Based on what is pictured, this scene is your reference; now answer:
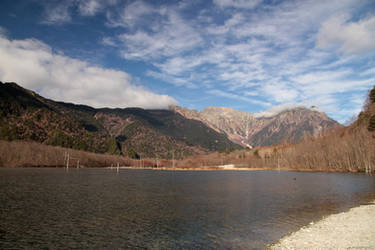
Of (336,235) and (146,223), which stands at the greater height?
(336,235)

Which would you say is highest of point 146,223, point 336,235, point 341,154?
point 341,154

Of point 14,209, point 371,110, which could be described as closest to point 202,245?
point 14,209

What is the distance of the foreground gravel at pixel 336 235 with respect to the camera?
18.9m

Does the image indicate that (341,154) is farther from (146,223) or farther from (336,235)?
(146,223)

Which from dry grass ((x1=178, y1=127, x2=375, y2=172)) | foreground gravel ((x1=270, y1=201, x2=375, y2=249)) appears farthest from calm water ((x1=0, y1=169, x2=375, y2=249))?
dry grass ((x1=178, y1=127, x2=375, y2=172))

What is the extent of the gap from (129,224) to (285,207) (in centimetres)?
2278

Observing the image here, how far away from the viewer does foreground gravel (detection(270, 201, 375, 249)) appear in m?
18.9

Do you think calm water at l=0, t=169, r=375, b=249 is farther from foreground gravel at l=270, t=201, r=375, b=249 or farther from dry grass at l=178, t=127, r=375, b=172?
dry grass at l=178, t=127, r=375, b=172

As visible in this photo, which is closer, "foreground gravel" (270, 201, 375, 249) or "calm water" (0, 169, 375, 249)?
"foreground gravel" (270, 201, 375, 249)

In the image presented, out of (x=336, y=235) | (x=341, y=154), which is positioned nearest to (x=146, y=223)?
(x=336, y=235)

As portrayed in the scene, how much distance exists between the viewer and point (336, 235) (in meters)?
21.8

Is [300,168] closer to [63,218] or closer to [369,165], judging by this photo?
[369,165]

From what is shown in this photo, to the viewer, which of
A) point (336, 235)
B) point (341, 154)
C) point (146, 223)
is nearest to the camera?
point (336, 235)

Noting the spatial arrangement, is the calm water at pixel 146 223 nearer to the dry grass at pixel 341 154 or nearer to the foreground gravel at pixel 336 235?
the foreground gravel at pixel 336 235
